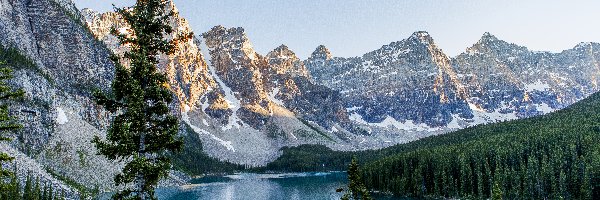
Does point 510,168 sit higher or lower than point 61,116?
lower

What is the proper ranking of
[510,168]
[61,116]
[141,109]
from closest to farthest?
[141,109], [510,168], [61,116]

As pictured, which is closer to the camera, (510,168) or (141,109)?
(141,109)

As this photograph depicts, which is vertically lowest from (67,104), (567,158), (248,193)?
(248,193)

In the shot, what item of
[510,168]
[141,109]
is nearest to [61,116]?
[510,168]

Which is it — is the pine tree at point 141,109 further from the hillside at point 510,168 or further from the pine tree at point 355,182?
the hillside at point 510,168

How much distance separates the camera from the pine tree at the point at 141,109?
2244cm

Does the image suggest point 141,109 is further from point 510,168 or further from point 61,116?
point 61,116

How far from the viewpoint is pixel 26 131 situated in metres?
152

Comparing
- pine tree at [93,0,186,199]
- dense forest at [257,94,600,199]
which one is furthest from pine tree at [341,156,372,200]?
dense forest at [257,94,600,199]

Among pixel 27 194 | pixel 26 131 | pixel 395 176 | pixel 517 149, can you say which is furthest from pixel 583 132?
pixel 26 131

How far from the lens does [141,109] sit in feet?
74.9

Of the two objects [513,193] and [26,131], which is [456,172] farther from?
[26,131]

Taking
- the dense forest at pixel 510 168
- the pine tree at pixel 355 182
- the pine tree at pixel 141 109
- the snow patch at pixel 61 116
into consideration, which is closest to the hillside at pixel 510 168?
the dense forest at pixel 510 168

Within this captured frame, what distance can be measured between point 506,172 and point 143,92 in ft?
461
